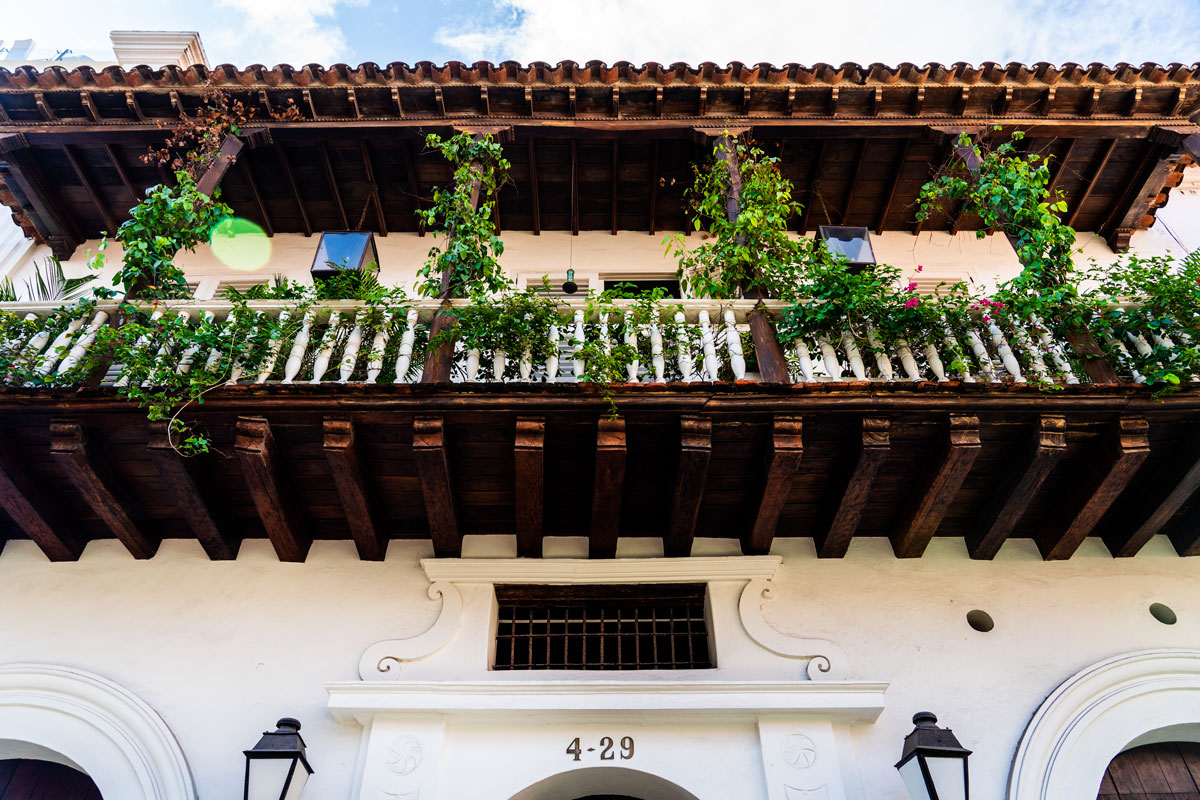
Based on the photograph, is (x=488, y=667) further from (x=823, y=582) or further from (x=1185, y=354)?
(x=1185, y=354)

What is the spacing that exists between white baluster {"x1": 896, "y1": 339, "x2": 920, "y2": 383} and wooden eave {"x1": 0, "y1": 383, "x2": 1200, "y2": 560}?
38cm

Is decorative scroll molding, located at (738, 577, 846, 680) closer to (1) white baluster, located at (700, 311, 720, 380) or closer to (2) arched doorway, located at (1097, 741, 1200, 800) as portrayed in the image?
(1) white baluster, located at (700, 311, 720, 380)

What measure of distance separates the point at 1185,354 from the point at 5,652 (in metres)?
8.24

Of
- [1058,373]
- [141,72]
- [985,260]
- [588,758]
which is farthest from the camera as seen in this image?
[985,260]

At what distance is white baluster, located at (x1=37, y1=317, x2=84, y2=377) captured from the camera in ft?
17.0

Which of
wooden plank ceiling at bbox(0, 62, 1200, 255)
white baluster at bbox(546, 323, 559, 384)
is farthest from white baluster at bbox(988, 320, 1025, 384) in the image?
white baluster at bbox(546, 323, 559, 384)

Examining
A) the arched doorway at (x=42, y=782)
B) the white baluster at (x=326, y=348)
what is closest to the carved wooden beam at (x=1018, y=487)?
the white baluster at (x=326, y=348)

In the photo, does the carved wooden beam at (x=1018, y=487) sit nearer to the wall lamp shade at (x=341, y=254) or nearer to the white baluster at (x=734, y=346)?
the white baluster at (x=734, y=346)

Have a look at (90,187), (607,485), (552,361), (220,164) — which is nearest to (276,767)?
(607,485)

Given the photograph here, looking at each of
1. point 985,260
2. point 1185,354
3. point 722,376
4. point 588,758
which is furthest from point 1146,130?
point 588,758

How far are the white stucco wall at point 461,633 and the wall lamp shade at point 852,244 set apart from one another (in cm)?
255

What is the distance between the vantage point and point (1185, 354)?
16.0ft

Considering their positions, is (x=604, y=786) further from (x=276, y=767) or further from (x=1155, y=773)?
(x=1155, y=773)

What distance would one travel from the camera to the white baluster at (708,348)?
5.22 m
